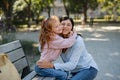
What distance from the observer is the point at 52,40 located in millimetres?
5219

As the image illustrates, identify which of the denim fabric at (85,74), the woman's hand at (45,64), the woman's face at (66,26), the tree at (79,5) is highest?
the woman's face at (66,26)

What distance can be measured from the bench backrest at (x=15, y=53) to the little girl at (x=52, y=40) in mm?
673

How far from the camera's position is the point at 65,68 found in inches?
209

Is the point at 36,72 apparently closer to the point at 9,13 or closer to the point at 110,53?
the point at 110,53

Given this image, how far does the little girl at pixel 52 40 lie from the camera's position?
517cm

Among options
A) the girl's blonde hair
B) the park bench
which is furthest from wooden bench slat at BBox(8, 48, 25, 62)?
the girl's blonde hair

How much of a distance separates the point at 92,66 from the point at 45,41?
895 millimetres

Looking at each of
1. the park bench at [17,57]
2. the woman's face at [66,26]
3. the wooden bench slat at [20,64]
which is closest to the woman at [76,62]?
the woman's face at [66,26]

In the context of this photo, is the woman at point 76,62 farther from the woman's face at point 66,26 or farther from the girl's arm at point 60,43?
the girl's arm at point 60,43

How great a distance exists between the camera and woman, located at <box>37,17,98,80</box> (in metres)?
5.29

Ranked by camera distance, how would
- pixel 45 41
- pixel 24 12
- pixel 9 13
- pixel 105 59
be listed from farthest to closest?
pixel 24 12, pixel 9 13, pixel 105 59, pixel 45 41

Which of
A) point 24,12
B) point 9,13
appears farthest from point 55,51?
point 24,12

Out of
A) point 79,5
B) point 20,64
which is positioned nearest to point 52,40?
point 20,64

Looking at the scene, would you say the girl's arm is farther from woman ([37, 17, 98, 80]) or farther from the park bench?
the park bench
